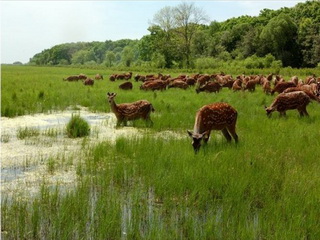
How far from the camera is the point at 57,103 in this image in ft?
48.5

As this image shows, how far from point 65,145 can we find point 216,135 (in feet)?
12.2

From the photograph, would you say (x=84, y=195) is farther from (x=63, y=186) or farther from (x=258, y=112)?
(x=258, y=112)

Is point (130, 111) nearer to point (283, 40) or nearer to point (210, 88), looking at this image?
point (210, 88)

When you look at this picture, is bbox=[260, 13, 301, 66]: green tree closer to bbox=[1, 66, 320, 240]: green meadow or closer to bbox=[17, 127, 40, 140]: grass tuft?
bbox=[1, 66, 320, 240]: green meadow

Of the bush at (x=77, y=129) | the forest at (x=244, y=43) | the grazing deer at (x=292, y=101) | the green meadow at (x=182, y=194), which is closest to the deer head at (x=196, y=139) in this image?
the green meadow at (x=182, y=194)

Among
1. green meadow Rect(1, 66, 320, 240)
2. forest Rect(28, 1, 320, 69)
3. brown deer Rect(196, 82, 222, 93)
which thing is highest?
forest Rect(28, 1, 320, 69)

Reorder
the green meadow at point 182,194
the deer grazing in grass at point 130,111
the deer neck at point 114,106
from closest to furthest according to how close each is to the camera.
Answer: the green meadow at point 182,194, the deer neck at point 114,106, the deer grazing in grass at point 130,111

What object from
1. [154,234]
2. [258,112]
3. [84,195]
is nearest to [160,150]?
[84,195]

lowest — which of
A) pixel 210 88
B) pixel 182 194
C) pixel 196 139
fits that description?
pixel 182 194

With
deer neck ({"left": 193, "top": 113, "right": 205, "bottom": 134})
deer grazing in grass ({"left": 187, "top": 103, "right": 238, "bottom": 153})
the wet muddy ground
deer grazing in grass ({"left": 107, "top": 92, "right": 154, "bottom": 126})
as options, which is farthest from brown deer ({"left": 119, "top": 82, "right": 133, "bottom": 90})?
deer neck ({"left": 193, "top": 113, "right": 205, "bottom": 134})

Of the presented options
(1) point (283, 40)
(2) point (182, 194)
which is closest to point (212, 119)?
(2) point (182, 194)

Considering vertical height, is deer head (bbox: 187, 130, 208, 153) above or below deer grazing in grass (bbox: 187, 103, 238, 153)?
below

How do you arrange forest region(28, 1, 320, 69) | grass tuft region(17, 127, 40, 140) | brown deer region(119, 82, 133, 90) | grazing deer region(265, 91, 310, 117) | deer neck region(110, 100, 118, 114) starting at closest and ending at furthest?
grass tuft region(17, 127, 40, 140), deer neck region(110, 100, 118, 114), grazing deer region(265, 91, 310, 117), brown deer region(119, 82, 133, 90), forest region(28, 1, 320, 69)

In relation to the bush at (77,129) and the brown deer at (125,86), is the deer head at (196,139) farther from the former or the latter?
the brown deer at (125,86)
